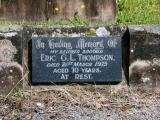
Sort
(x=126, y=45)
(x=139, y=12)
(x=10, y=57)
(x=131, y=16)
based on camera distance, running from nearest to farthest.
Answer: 1. (x=10, y=57)
2. (x=126, y=45)
3. (x=131, y=16)
4. (x=139, y=12)

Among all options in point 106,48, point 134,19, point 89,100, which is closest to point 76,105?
point 89,100

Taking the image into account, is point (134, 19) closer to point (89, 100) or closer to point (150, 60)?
point (150, 60)

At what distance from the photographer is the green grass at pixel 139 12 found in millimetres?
7975

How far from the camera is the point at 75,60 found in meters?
6.81

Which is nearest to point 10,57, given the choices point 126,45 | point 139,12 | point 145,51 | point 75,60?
point 75,60

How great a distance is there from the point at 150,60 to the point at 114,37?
0.50m

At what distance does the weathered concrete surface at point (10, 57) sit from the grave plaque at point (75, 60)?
18 cm

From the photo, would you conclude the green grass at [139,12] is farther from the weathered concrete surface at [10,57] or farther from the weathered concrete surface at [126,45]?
the weathered concrete surface at [10,57]

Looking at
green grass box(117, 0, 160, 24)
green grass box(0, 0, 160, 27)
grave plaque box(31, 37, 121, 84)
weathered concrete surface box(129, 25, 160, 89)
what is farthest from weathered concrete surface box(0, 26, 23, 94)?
green grass box(117, 0, 160, 24)

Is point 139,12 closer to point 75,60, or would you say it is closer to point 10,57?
point 75,60

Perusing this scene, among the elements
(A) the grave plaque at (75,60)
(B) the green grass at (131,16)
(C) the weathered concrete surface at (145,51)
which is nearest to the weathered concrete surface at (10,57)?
(A) the grave plaque at (75,60)

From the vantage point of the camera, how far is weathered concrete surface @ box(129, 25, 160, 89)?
22.2ft

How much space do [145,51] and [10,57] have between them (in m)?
1.57

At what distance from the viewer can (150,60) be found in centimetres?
681
